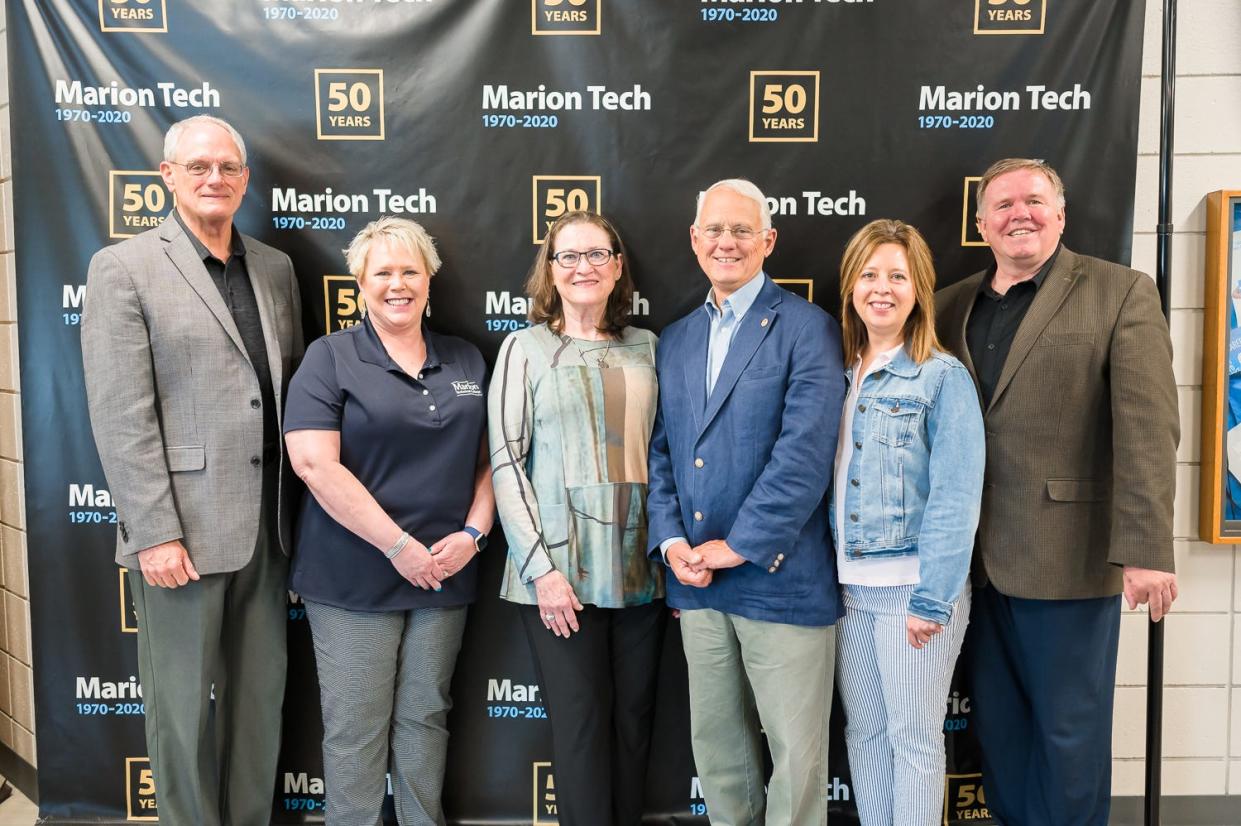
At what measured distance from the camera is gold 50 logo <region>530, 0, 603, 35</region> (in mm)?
2410

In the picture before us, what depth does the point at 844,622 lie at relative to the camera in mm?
2020

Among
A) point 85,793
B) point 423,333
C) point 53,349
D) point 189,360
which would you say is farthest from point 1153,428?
point 85,793

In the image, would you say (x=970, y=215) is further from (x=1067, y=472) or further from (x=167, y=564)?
(x=167, y=564)

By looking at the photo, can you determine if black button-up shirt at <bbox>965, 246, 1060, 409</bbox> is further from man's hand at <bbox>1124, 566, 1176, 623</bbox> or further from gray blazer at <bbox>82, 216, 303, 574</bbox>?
gray blazer at <bbox>82, 216, 303, 574</bbox>

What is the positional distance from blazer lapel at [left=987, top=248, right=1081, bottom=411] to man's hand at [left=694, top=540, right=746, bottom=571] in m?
0.75

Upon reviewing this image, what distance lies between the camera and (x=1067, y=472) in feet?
6.58

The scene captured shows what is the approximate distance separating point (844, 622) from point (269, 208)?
205 cm

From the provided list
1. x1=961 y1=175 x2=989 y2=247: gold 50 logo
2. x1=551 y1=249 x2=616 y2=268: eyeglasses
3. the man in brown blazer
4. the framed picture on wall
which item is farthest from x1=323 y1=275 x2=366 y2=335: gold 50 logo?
the framed picture on wall

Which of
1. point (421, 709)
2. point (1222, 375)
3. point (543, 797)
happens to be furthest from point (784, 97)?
point (543, 797)

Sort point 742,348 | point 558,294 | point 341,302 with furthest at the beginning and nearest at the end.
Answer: point 341,302
point 558,294
point 742,348

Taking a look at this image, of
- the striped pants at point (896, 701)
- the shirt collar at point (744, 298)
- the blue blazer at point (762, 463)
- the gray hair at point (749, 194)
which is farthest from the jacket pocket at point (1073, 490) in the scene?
the gray hair at point (749, 194)

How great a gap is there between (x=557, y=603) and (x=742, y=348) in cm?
78

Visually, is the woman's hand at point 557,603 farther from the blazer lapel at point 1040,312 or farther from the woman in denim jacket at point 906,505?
the blazer lapel at point 1040,312

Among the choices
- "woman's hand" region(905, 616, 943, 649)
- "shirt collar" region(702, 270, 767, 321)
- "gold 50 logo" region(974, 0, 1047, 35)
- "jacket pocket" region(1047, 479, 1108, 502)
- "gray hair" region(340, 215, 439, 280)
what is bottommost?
"woman's hand" region(905, 616, 943, 649)
